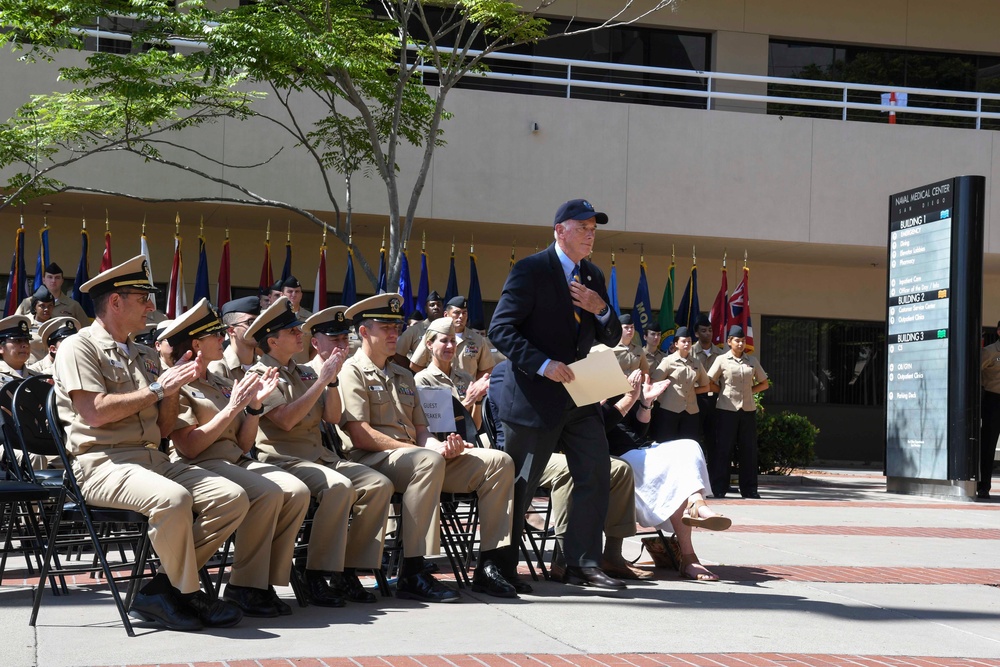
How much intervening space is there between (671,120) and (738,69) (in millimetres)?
3322

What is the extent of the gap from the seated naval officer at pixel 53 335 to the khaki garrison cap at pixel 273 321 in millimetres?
2877

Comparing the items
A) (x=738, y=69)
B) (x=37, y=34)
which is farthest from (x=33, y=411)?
(x=738, y=69)

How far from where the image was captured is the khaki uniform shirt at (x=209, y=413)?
5762 mm

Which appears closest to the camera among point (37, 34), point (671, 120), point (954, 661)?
point (954, 661)

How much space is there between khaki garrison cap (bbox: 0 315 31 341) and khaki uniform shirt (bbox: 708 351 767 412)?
8982 millimetres

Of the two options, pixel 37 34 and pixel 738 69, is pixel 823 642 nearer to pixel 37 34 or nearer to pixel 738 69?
pixel 37 34

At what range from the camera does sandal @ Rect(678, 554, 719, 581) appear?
23.6 ft

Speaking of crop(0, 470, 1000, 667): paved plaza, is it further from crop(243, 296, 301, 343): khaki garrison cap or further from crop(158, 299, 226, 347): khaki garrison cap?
crop(243, 296, 301, 343): khaki garrison cap

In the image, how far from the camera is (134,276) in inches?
213

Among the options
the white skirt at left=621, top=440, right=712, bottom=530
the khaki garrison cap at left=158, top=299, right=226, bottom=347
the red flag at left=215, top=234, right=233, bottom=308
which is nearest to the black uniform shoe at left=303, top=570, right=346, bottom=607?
the khaki garrison cap at left=158, top=299, right=226, bottom=347

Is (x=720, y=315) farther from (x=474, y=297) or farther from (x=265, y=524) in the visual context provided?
(x=265, y=524)

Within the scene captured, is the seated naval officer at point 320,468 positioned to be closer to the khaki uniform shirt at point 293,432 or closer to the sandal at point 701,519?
the khaki uniform shirt at point 293,432

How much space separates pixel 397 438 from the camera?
6727mm

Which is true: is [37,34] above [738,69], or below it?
below
